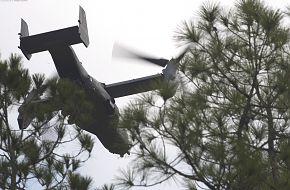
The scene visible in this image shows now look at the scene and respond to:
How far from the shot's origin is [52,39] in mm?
11641

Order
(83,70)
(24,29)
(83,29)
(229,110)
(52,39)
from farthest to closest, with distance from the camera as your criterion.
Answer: (83,70) → (24,29) → (83,29) → (52,39) → (229,110)

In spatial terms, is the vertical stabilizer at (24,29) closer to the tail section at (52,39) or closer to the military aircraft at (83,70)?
the military aircraft at (83,70)

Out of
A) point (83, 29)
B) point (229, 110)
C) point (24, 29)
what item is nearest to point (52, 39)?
point (83, 29)

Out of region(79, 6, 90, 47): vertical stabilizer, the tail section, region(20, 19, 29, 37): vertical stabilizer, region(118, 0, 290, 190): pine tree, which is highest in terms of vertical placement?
region(20, 19, 29, 37): vertical stabilizer

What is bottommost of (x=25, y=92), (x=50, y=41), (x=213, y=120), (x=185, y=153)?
(x=185, y=153)

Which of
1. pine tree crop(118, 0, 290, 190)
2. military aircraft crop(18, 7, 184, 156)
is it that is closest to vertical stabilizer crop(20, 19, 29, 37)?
military aircraft crop(18, 7, 184, 156)

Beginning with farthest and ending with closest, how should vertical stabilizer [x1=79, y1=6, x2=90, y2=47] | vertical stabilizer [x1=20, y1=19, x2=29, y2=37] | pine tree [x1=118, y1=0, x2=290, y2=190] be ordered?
vertical stabilizer [x1=20, y1=19, x2=29, y2=37]
vertical stabilizer [x1=79, y1=6, x2=90, y2=47]
pine tree [x1=118, y1=0, x2=290, y2=190]

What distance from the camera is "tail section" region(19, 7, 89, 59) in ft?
38.1

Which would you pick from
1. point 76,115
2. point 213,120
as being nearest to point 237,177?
point 213,120

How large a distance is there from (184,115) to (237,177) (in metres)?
0.96

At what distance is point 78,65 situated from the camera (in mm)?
Result: 13281

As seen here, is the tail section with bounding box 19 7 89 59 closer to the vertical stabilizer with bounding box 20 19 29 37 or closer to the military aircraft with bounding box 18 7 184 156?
the military aircraft with bounding box 18 7 184 156

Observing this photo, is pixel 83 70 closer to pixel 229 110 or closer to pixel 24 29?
pixel 24 29

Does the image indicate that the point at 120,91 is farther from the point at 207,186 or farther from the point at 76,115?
the point at 207,186
